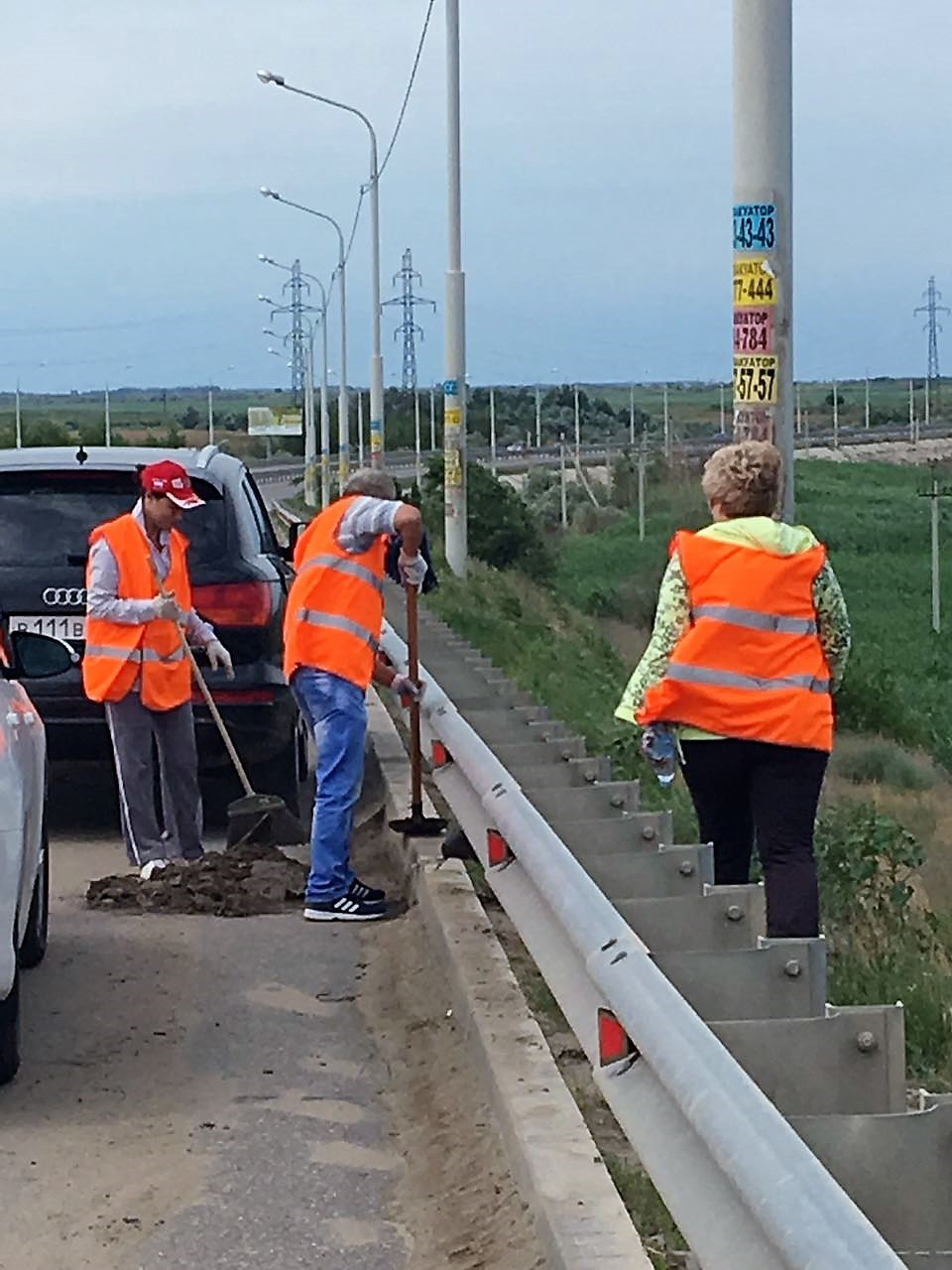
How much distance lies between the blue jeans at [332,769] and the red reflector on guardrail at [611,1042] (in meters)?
4.25

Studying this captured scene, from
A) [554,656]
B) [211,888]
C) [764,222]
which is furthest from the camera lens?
[554,656]

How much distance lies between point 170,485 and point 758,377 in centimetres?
276

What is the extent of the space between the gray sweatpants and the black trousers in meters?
3.65

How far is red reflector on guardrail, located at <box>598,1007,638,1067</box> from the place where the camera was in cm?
475

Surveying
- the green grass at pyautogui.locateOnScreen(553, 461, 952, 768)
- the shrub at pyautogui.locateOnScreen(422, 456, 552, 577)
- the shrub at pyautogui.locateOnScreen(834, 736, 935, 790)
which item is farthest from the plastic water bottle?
the shrub at pyautogui.locateOnScreen(422, 456, 552, 577)

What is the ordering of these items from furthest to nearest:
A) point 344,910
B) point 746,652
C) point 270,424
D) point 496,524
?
point 270,424 → point 496,524 → point 344,910 → point 746,652

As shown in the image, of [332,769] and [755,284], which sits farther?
[332,769]

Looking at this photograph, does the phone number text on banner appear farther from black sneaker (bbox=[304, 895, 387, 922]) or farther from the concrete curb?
black sneaker (bbox=[304, 895, 387, 922])

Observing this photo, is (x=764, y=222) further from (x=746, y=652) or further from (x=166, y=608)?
(x=166, y=608)

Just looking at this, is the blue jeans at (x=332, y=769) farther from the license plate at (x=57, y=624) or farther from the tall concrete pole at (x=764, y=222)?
the tall concrete pole at (x=764, y=222)

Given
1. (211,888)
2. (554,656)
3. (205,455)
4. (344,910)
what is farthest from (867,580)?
(344,910)

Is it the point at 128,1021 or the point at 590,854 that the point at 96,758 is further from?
the point at 590,854

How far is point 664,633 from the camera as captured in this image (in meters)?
6.77

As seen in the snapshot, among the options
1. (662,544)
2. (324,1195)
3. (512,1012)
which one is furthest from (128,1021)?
(662,544)
